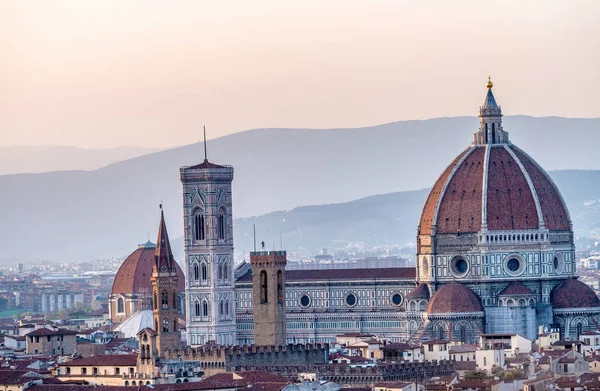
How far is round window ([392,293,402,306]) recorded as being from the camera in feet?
504

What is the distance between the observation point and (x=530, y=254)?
14700 cm

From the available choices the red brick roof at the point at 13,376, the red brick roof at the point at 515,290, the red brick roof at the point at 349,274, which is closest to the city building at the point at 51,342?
the red brick roof at the point at 349,274

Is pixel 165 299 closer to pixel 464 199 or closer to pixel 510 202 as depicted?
pixel 464 199

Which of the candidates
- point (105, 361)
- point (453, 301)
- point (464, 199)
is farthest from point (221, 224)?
point (105, 361)

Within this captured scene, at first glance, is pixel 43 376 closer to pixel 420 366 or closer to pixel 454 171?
pixel 420 366

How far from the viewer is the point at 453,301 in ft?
472

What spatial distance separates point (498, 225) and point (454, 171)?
15.5 ft

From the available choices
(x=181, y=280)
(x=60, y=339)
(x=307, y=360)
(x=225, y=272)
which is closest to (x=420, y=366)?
(x=307, y=360)

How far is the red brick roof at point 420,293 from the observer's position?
148125 millimetres

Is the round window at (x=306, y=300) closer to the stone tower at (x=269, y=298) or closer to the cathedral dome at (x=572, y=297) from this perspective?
the cathedral dome at (x=572, y=297)

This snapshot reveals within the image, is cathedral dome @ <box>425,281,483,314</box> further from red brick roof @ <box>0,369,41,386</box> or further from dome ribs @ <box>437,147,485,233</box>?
red brick roof @ <box>0,369,41,386</box>

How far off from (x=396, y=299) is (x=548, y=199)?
12153mm

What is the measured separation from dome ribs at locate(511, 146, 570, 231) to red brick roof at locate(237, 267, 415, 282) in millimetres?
10441

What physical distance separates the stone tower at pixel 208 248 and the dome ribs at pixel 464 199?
45.0 ft
